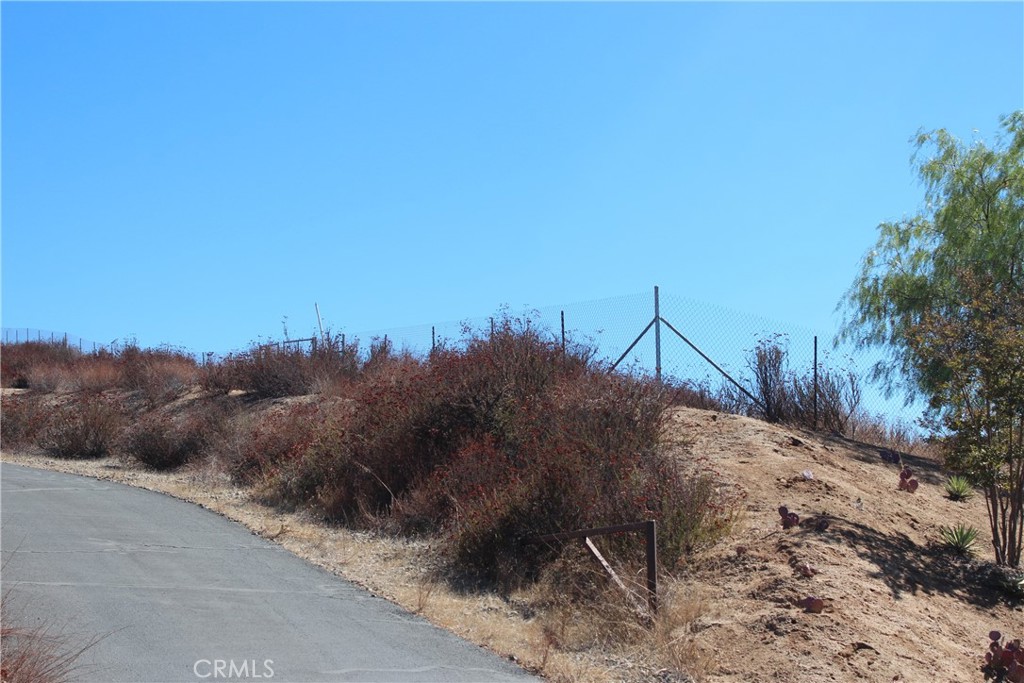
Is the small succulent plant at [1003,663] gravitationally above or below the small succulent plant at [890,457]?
below

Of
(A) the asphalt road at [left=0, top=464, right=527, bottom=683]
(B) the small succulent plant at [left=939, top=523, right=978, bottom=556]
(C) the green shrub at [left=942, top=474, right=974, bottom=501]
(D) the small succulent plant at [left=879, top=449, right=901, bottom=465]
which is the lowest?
(A) the asphalt road at [left=0, top=464, right=527, bottom=683]

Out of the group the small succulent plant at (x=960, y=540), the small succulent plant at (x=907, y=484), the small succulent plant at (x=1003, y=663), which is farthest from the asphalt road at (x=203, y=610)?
the small succulent plant at (x=907, y=484)

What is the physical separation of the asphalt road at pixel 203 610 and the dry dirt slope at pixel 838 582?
7.74 ft

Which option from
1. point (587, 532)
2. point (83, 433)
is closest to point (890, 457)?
point (587, 532)

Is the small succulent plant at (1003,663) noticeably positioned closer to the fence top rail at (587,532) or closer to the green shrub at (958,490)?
the fence top rail at (587,532)

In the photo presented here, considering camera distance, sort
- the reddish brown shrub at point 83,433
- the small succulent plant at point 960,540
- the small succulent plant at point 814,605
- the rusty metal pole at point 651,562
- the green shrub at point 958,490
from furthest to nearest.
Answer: the reddish brown shrub at point 83,433 < the green shrub at point 958,490 < the small succulent plant at point 960,540 < the rusty metal pole at point 651,562 < the small succulent plant at point 814,605

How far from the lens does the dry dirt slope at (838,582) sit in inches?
336

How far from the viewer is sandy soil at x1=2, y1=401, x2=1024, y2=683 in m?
8.58

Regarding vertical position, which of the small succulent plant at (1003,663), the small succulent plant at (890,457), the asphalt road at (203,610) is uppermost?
the small succulent plant at (890,457)

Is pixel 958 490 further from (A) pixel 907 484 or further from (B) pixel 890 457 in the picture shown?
(B) pixel 890 457

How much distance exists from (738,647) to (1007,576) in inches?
155

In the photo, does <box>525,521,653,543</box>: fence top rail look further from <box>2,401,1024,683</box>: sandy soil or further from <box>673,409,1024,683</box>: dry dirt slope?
<box>673,409,1024,683</box>: dry dirt slope

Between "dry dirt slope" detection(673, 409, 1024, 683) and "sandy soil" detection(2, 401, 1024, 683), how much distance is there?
0.06 ft

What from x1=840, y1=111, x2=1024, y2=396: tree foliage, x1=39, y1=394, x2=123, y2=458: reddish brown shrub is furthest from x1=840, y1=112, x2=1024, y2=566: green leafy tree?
x1=39, y1=394, x2=123, y2=458: reddish brown shrub
